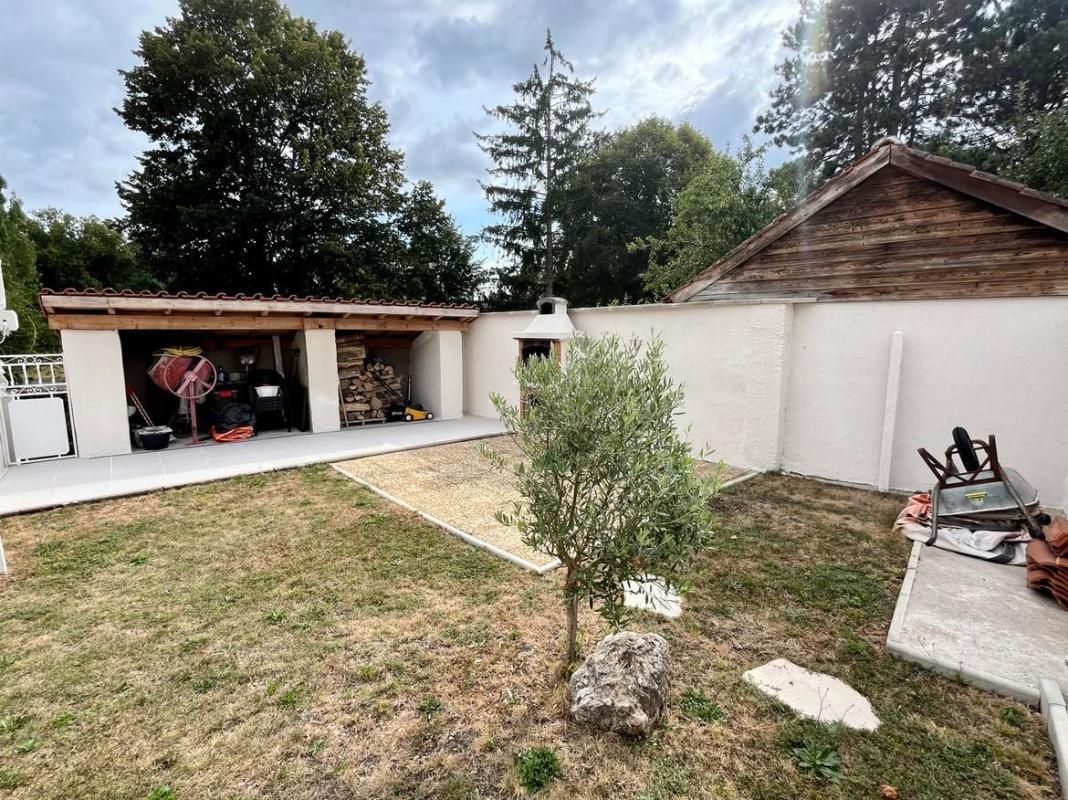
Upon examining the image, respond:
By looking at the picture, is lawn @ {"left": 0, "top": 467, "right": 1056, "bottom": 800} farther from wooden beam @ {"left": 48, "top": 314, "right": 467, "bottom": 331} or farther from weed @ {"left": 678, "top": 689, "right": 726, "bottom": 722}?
wooden beam @ {"left": 48, "top": 314, "right": 467, "bottom": 331}

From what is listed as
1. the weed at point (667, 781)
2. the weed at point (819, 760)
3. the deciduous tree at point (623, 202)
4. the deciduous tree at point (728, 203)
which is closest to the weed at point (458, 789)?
the weed at point (667, 781)

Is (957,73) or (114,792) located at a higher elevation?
(957,73)

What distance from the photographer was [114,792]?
191cm

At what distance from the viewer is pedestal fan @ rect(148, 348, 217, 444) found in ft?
27.9

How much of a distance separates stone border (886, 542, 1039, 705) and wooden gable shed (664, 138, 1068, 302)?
4.60m

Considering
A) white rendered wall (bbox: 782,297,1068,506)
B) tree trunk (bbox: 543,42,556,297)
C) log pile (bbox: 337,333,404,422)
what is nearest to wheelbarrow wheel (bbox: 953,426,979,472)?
white rendered wall (bbox: 782,297,1068,506)

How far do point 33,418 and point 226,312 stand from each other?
309cm

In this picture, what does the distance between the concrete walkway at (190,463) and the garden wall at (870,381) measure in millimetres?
4558

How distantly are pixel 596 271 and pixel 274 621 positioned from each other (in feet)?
57.0

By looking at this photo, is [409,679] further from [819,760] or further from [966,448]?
[966,448]

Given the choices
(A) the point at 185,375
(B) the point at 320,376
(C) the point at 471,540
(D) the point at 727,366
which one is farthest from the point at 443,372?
(C) the point at 471,540

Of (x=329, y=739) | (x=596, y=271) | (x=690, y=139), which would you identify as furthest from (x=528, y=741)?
(x=690, y=139)

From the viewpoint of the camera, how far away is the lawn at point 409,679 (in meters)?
2.01

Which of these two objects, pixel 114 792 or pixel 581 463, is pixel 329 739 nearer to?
pixel 114 792
